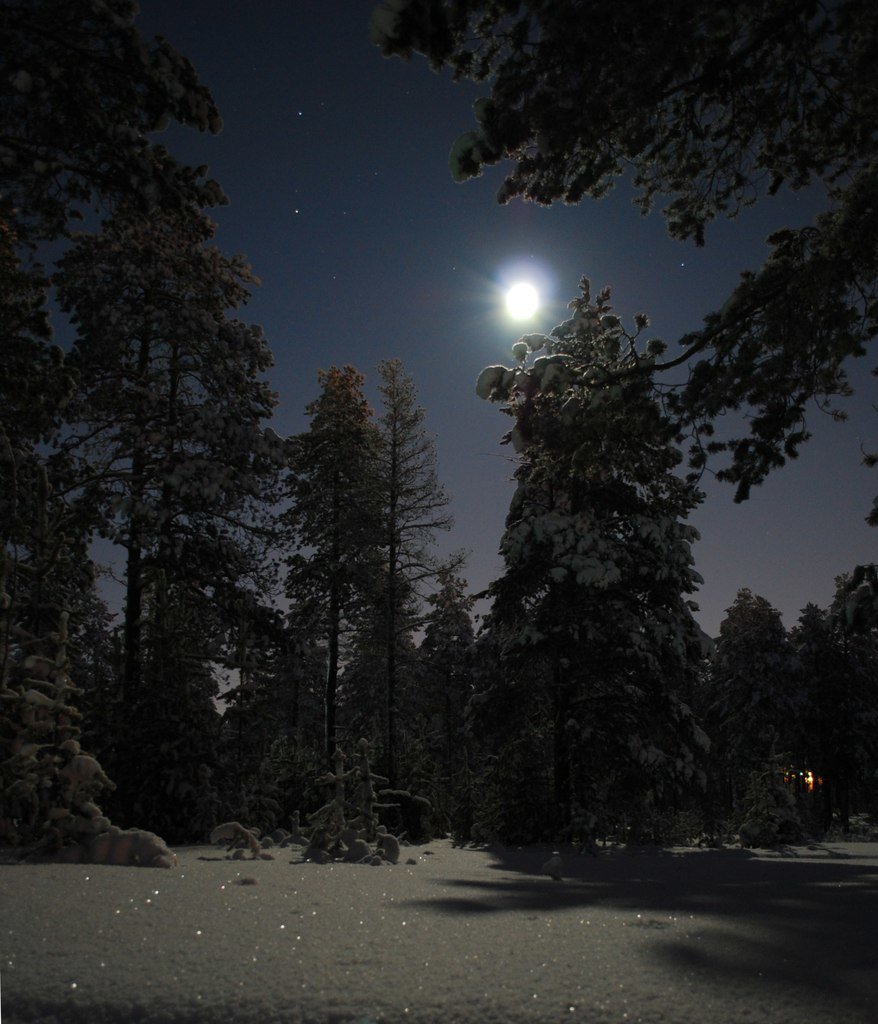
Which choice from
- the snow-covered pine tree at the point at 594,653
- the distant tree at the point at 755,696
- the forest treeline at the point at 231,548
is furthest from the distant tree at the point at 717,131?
the distant tree at the point at 755,696

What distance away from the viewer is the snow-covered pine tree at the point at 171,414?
12.8 meters

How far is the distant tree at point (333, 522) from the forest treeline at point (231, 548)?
0.10m

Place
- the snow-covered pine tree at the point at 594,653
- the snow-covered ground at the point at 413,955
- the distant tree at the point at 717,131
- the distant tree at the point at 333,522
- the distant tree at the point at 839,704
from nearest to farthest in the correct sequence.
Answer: the snow-covered ground at the point at 413,955 < the distant tree at the point at 717,131 < the snow-covered pine tree at the point at 594,653 < the distant tree at the point at 333,522 < the distant tree at the point at 839,704

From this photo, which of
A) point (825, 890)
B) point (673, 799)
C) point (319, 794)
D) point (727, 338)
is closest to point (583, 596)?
point (673, 799)

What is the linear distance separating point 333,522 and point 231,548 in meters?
7.90

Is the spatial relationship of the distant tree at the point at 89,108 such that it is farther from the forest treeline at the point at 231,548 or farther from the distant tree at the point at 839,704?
the distant tree at the point at 839,704

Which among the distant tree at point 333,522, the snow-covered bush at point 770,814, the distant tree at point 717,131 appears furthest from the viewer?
the distant tree at point 333,522

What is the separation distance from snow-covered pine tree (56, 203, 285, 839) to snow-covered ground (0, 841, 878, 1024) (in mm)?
9724

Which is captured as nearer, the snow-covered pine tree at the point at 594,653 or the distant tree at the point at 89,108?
the distant tree at the point at 89,108

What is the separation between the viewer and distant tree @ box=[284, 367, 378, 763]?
21.0 metres

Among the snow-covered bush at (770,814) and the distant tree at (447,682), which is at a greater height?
the distant tree at (447,682)

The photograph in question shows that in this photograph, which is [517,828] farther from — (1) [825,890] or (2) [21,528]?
(2) [21,528]

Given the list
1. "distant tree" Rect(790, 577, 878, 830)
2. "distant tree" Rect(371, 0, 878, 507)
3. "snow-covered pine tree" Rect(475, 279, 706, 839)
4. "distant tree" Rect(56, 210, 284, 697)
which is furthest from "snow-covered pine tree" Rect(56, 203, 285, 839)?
"distant tree" Rect(790, 577, 878, 830)

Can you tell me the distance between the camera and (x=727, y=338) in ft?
18.6
